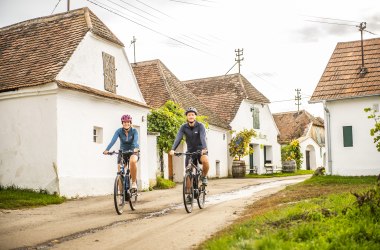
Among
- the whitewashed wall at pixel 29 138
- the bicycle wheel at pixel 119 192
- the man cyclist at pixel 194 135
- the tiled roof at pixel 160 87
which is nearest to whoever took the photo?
the bicycle wheel at pixel 119 192

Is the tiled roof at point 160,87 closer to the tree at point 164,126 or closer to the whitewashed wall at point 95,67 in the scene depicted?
the tree at point 164,126

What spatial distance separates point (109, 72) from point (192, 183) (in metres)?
9.49

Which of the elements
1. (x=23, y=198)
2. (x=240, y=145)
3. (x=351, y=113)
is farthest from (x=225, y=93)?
(x=23, y=198)

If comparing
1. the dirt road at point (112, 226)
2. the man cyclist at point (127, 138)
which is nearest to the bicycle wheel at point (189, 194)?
the dirt road at point (112, 226)

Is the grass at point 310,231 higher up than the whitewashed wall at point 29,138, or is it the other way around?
the whitewashed wall at point 29,138

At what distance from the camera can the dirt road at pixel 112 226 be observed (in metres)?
6.80

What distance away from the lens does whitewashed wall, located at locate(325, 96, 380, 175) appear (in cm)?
2155

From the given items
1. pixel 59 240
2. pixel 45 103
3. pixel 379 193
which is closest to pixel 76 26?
pixel 45 103

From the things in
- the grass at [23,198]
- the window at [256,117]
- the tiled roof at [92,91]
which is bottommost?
the grass at [23,198]

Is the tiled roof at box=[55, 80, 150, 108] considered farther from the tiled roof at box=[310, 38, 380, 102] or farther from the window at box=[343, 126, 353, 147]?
the window at box=[343, 126, 353, 147]

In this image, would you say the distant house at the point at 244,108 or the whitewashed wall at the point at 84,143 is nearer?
the whitewashed wall at the point at 84,143

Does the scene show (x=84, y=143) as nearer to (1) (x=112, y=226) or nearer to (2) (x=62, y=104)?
(2) (x=62, y=104)

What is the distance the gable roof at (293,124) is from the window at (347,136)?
29.5m

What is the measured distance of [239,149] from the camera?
3338 centimetres
